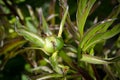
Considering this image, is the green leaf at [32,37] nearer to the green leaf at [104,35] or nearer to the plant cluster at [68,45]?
the plant cluster at [68,45]

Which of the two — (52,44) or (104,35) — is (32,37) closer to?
(52,44)

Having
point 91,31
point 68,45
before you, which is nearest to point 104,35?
point 91,31

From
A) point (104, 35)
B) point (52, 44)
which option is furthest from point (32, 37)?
point (104, 35)

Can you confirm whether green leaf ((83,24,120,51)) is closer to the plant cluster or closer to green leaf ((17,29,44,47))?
the plant cluster

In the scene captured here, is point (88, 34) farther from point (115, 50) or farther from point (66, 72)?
point (115, 50)

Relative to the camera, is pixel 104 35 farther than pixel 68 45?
No

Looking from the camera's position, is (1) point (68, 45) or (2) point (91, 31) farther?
(1) point (68, 45)

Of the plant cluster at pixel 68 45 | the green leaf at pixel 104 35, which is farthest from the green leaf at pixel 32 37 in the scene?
the green leaf at pixel 104 35

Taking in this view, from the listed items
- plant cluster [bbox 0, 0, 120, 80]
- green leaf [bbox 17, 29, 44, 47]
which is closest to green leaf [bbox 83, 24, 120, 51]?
plant cluster [bbox 0, 0, 120, 80]

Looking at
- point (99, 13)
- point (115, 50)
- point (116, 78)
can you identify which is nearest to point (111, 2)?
point (99, 13)
